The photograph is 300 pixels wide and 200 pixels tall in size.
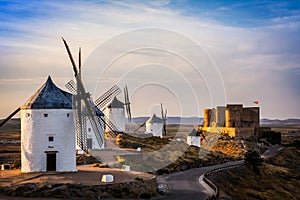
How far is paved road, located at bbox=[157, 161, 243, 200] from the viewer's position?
852 inches

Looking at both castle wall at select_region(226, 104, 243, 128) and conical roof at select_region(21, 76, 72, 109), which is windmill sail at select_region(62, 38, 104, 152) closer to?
conical roof at select_region(21, 76, 72, 109)

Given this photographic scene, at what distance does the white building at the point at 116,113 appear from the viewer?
160 ft

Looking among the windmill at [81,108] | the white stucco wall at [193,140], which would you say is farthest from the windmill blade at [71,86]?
the white stucco wall at [193,140]

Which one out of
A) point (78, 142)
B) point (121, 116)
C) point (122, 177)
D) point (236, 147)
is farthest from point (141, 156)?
point (236, 147)

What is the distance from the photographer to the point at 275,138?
61219mm

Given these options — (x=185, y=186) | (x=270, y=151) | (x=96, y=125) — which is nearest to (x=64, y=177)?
(x=185, y=186)

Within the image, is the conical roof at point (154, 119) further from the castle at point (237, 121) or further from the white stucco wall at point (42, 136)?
the white stucco wall at point (42, 136)

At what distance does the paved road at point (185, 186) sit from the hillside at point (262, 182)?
1.54 metres

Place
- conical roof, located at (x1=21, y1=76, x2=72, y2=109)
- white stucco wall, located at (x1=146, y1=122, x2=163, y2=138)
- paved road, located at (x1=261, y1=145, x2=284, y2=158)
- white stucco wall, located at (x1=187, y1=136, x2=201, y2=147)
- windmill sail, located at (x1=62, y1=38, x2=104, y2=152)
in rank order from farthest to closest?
white stucco wall, located at (x1=146, y1=122, x2=163, y2=138), white stucco wall, located at (x1=187, y1=136, x2=201, y2=147), paved road, located at (x1=261, y1=145, x2=284, y2=158), windmill sail, located at (x1=62, y1=38, x2=104, y2=152), conical roof, located at (x1=21, y1=76, x2=72, y2=109)

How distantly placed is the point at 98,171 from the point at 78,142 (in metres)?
9.31

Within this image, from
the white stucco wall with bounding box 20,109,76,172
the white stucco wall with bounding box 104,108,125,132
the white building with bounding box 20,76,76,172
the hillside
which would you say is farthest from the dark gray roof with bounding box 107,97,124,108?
the white stucco wall with bounding box 20,109,76,172

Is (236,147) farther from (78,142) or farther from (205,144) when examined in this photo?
(78,142)

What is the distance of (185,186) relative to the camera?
Answer: 24.5 metres

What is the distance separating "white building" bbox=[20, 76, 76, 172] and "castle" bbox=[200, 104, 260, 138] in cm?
3540
